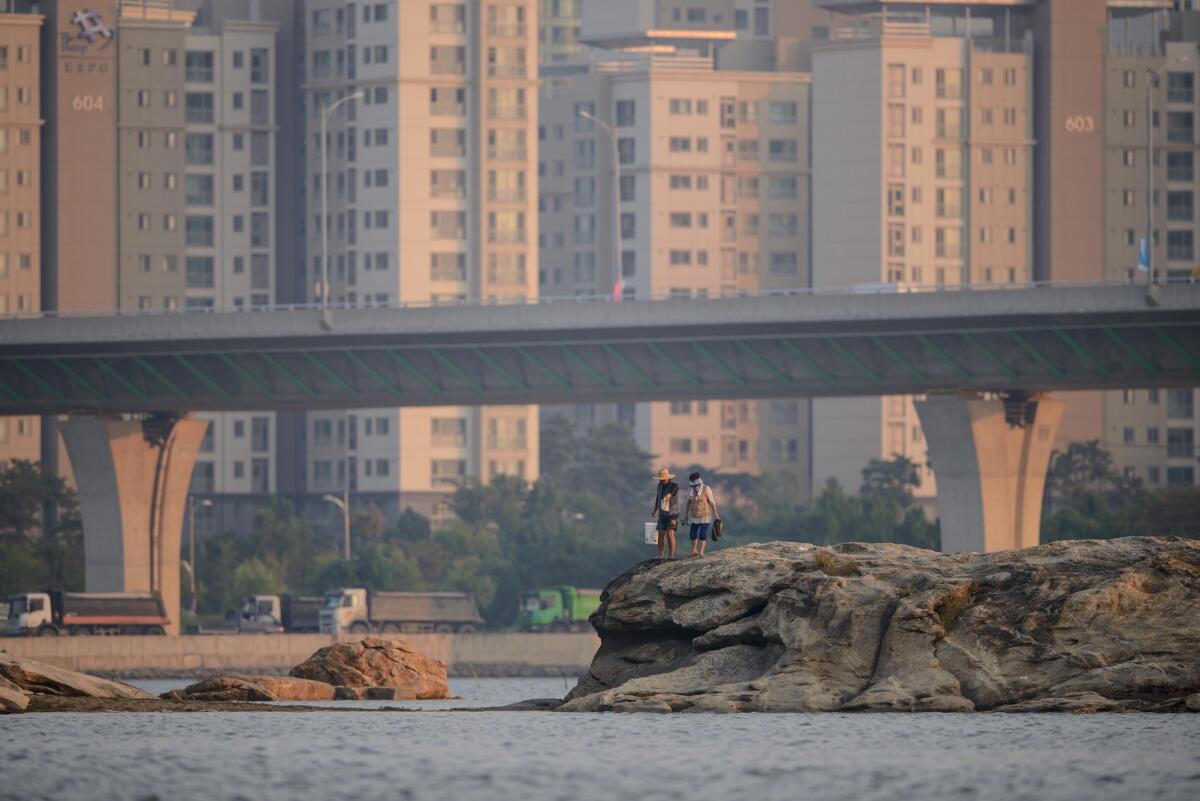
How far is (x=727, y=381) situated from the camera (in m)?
131

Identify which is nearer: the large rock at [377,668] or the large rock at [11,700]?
the large rock at [11,700]

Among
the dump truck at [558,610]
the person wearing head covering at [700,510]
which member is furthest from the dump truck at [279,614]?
the person wearing head covering at [700,510]

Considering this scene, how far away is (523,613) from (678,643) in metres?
111

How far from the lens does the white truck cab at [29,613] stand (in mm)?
160250

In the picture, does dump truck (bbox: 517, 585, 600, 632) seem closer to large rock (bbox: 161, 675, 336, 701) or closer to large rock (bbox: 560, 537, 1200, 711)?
large rock (bbox: 161, 675, 336, 701)

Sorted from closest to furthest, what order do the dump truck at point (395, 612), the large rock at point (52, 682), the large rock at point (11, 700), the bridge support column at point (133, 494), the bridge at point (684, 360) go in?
1. the large rock at point (11, 700)
2. the large rock at point (52, 682)
3. the bridge at point (684, 360)
4. the bridge support column at point (133, 494)
5. the dump truck at point (395, 612)

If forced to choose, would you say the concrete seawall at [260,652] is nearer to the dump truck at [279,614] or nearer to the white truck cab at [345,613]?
the white truck cab at [345,613]

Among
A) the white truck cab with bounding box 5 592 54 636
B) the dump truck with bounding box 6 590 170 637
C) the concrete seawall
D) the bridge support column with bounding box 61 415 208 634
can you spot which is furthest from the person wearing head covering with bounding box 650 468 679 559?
the white truck cab with bounding box 5 592 54 636

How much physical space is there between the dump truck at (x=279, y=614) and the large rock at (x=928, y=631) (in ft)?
357

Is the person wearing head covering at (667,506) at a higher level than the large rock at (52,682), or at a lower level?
higher

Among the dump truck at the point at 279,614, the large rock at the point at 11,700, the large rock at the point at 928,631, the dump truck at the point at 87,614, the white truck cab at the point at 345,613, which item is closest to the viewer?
the large rock at the point at 928,631

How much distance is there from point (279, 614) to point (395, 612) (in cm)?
1065

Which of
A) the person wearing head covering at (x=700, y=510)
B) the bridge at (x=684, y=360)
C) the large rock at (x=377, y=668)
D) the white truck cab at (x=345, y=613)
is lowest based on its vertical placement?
the white truck cab at (x=345, y=613)

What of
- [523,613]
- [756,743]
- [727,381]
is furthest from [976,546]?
[756,743]
